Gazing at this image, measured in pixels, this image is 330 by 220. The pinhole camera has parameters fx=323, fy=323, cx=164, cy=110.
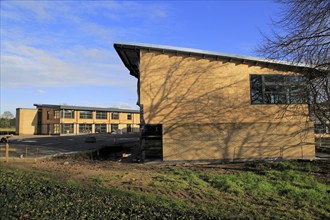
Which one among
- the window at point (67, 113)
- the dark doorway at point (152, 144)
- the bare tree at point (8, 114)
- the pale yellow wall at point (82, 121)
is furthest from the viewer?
the bare tree at point (8, 114)

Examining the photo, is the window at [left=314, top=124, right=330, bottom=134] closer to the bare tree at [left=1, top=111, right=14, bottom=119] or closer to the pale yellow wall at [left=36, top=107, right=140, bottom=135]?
the pale yellow wall at [left=36, top=107, right=140, bottom=135]

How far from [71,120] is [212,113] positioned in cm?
6465

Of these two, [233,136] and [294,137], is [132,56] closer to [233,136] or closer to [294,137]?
[233,136]

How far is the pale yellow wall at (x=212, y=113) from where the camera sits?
1938cm

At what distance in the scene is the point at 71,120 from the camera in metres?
78.9

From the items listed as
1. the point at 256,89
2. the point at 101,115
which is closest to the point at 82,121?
the point at 101,115

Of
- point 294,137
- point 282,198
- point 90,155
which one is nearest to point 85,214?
point 282,198

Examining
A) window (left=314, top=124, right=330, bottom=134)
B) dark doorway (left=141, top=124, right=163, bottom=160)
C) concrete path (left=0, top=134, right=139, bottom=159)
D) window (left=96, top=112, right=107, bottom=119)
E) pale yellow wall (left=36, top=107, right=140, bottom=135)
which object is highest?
window (left=96, top=112, right=107, bottom=119)

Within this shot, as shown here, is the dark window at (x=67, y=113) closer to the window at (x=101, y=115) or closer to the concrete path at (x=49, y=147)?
the window at (x=101, y=115)

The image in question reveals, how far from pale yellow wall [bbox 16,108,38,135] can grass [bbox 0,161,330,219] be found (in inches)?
3068

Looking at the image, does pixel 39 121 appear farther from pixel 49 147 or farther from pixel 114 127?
pixel 49 147

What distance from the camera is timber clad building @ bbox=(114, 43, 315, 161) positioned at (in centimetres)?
1938

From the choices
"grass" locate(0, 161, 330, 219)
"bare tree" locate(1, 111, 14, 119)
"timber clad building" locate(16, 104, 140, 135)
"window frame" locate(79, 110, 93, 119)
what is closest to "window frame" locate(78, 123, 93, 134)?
"timber clad building" locate(16, 104, 140, 135)

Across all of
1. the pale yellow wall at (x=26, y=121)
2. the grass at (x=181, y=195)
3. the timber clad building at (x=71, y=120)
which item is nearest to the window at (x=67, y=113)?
the timber clad building at (x=71, y=120)
